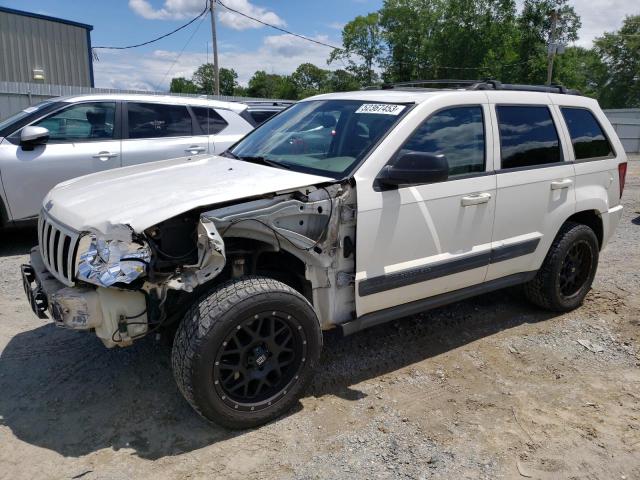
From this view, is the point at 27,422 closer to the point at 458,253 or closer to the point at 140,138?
the point at 458,253

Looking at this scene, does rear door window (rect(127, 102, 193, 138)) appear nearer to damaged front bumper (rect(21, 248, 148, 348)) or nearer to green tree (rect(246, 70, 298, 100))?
damaged front bumper (rect(21, 248, 148, 348))

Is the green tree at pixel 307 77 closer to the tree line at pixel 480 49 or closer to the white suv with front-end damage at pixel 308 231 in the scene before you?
the tree line at pixel 480 49

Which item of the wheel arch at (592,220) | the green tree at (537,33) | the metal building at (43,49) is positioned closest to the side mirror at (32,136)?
the wheel arch at (592,220)

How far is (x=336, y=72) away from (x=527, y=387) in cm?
5848

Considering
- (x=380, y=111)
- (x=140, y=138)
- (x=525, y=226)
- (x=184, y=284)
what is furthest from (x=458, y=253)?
(x=140, y=138)

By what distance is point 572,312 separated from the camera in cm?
492

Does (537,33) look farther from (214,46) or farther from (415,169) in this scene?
(415,169)

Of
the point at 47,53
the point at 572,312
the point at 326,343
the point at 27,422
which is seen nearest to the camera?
the point at 27,422

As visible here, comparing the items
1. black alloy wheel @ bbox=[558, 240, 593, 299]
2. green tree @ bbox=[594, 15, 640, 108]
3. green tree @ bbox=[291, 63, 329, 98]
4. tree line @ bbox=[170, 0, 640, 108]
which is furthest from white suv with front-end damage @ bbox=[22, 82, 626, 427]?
green tree @ bbox=[291, 63, 329, 98]

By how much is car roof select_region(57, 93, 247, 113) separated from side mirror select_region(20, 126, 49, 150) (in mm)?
566

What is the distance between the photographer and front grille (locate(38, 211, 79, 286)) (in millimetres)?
2867

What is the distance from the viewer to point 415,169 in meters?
3.21

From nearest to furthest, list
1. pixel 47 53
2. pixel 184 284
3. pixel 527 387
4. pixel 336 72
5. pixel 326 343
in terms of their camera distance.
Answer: pixel 184 284 → pixel 527 387 → pixel 326 343 → pixel 47 53 → pixel 336 72

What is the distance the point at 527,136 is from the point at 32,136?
508 centimetres
